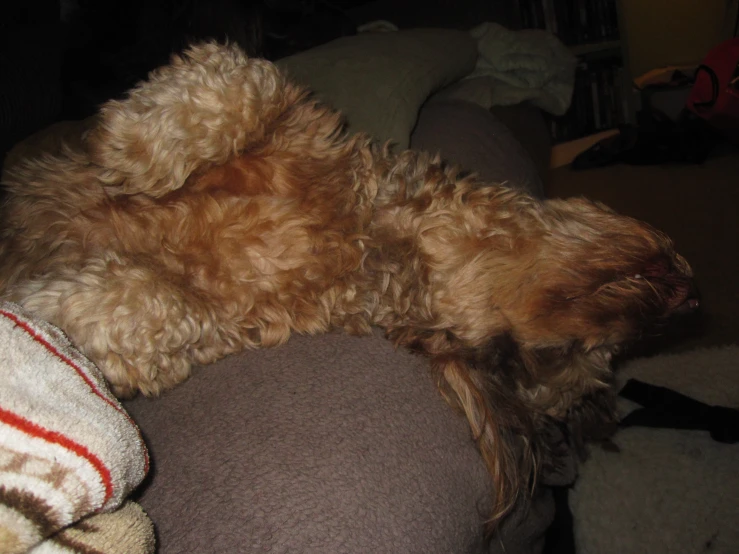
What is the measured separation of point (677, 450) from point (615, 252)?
117 centimetres

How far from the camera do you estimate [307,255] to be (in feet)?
3.80

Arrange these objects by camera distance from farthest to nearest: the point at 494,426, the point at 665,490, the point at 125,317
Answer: the point at 665,490 → the point at 494,426 → the point at 125,317

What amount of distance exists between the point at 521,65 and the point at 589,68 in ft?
9.66

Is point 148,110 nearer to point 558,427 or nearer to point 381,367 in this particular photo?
point 381,367

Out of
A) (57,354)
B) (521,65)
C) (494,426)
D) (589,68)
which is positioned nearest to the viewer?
(57,354)

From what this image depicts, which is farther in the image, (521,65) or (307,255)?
(521,65)

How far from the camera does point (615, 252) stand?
1146mm

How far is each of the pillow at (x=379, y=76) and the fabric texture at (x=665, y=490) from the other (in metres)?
1.35

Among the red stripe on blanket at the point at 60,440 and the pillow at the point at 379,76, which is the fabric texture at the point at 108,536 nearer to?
the red stripe on blanket at the point at 60,440

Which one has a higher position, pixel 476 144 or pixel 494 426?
pixel 476 144

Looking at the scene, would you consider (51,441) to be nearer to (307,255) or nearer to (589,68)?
(307,255)

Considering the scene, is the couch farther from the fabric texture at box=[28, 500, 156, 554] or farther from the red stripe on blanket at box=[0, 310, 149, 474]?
the red stripe on blanket at box=[0, 310, 149, 474]

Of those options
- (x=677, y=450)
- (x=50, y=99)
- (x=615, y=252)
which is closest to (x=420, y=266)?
(x=615, y=252)

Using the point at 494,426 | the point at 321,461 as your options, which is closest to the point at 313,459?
the point at 321,461
